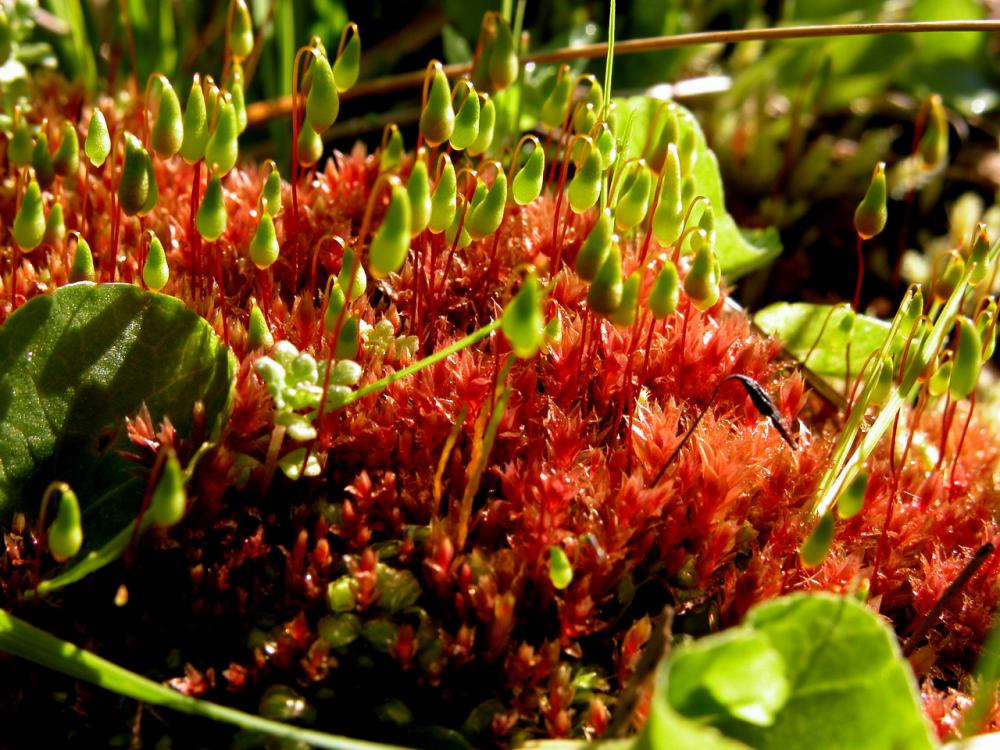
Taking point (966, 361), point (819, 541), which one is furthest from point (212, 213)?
point (966, 361)

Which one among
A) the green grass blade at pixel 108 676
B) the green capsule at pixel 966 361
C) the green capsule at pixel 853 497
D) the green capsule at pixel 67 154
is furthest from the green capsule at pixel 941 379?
the green capsule at pixel 67 154

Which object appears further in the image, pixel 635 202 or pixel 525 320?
pixel 635 202

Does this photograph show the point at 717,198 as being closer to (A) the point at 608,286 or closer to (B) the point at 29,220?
(A) the point at 608,286

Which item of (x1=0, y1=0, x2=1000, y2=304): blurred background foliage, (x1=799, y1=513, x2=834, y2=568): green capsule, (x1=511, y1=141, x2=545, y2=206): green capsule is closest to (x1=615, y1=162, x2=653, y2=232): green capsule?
(x1=511, y1=141, x2=545, y2=206): green capsule

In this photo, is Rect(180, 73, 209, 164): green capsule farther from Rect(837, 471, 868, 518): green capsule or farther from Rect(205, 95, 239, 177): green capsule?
Rect(837, 471, 868, 518): green capsule

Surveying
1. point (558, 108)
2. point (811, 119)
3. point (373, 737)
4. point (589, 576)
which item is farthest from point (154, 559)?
point (811, 119)
